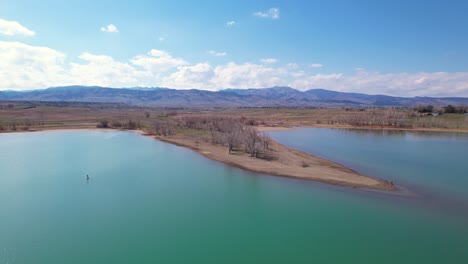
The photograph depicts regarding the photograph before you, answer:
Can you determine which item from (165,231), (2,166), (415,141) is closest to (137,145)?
(2,166)

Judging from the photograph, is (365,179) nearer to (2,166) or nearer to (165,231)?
(165,231)

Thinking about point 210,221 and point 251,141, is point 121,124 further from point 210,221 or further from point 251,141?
point 210,221

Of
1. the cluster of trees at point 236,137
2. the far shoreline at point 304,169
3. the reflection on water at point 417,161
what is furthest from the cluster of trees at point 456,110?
the far shoreline at point 304,169

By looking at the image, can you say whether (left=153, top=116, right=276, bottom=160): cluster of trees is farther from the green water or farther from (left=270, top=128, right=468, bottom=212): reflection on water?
the green water

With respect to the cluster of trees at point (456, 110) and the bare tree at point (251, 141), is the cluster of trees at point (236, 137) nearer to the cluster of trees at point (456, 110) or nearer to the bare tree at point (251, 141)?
the bare tree at point (251, 141)

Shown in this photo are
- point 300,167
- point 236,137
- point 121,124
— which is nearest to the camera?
point 300,167

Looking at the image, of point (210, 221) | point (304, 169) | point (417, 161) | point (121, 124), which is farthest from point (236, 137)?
point (121, 124)

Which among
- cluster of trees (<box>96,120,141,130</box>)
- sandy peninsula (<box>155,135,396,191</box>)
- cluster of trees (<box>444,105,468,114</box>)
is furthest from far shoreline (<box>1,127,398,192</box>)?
cluster of trees (<box>444,105,468,114</box>)

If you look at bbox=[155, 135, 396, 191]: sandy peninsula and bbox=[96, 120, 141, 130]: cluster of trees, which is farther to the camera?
bbox=[96, 120, 141, 130]: cluster of trees
